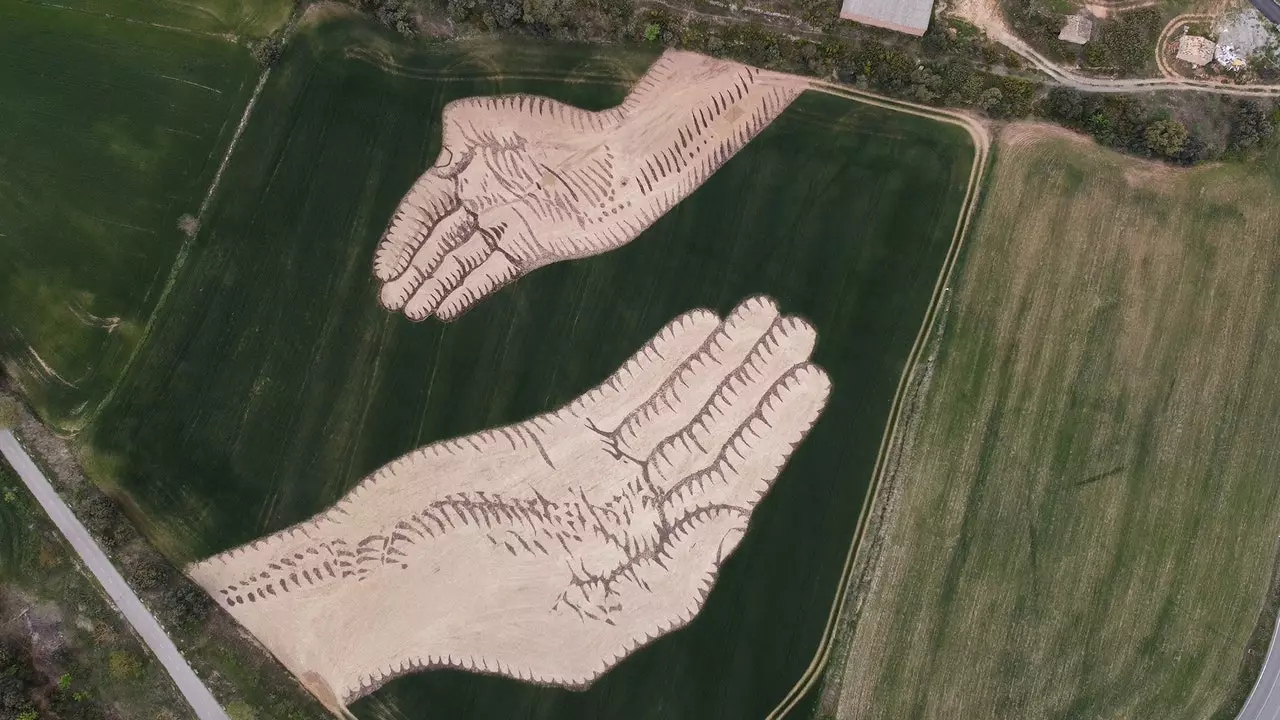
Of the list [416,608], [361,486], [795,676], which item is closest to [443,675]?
[416,608]

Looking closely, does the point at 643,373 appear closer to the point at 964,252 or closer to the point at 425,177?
the point at 425,177

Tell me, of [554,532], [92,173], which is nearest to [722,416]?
[554,532]

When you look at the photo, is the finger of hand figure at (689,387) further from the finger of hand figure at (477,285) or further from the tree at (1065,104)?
the tree at (1065,104)

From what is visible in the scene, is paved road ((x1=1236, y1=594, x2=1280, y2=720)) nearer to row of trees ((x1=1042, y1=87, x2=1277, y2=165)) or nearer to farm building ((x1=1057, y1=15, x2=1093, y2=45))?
row of trees ((x1=1042, y1=87, x2=1277, y2=165))

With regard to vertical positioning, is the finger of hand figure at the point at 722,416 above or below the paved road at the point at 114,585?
above

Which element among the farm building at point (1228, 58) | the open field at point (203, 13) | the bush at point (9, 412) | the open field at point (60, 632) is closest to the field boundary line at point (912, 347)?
the farm building at point (1228, 58)

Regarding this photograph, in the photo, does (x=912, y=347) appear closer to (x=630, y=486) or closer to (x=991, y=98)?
(x=991, y=98)

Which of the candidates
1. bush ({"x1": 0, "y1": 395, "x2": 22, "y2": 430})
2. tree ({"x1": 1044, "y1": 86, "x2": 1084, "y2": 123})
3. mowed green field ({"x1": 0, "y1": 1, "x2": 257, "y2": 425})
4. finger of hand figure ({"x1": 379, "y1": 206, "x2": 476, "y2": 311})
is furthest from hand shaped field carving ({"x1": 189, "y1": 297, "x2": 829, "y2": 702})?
tree ({"x1": 1044, "y1": 86, "x2": 1084, "y2": 123})
